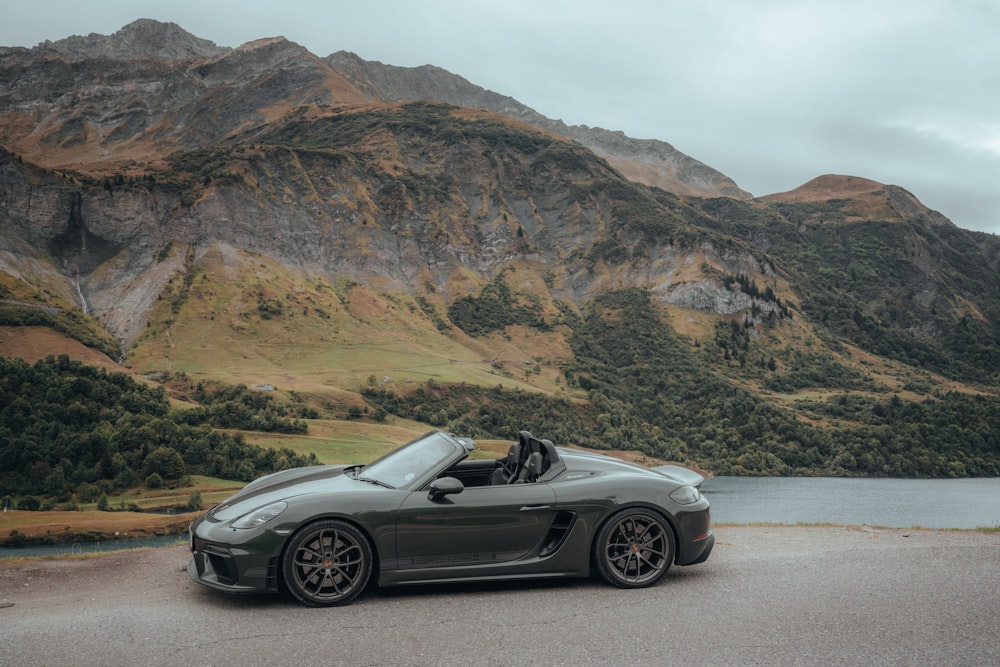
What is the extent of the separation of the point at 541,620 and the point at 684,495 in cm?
244

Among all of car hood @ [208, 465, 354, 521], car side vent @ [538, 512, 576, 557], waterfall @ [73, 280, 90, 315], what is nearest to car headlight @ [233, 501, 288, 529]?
car hood @ [208, 465, 354, 521]

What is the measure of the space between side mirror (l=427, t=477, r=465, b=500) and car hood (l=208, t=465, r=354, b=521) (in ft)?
3.59

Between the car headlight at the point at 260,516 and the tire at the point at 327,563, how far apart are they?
307mm

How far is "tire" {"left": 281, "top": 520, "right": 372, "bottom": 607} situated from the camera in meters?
6.98

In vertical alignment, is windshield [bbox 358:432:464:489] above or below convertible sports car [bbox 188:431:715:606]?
above

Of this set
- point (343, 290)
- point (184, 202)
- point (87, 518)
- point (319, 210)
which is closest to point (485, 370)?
point (343, 290)

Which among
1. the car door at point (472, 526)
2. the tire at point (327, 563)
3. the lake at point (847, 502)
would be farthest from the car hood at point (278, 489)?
the lake at point (847, 502)

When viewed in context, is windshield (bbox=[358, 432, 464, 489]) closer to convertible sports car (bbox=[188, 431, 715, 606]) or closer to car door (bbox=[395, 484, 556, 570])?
convertible sports car (bbox=[188, 431, 715, 606])

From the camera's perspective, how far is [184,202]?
17612cm

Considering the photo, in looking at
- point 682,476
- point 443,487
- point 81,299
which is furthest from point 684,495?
point 81,299

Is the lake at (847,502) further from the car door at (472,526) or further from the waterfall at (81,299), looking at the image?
the waterfall at (81,299)

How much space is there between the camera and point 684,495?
816 centimetres

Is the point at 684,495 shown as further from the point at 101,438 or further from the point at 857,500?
the point at 857,500

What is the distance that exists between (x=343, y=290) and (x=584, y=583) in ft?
583
